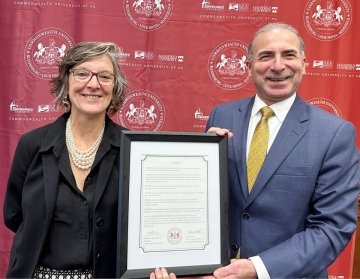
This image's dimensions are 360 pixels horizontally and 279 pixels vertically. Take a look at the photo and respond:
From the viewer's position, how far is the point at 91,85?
1430 mm

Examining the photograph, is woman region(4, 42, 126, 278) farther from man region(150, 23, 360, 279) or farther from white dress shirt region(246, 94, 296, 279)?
white dress shirt region(246, 94, 296, 279)

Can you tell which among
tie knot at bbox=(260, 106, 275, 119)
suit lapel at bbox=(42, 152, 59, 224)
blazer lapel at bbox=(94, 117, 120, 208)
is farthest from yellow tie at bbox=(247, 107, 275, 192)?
suit lapel at bbox=(42, 152, 59, 224)

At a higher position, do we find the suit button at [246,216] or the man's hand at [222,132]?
the man's hand at [222,132]

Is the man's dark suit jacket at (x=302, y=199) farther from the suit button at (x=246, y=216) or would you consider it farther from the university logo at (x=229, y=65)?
the university logo at (x=229, y=65)

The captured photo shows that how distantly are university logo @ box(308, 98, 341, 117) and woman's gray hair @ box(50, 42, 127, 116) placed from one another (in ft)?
4.74

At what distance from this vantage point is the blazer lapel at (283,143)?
1.30 metres

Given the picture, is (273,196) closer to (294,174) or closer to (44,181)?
(294,174)

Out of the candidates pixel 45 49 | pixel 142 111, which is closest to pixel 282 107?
pixel 142 111

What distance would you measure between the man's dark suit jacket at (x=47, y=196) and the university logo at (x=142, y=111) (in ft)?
3.29

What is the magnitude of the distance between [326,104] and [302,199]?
139 cm

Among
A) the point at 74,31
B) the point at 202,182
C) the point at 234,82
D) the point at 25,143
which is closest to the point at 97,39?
the point at 74,31

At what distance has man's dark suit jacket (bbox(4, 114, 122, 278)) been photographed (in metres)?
1.37

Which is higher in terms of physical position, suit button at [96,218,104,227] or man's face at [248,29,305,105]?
man's face at [248,29,305,105]

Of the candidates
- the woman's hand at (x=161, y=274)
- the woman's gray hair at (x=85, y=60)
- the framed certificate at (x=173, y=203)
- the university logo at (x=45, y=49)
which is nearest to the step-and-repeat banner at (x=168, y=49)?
the university logo at (x=45, y=49)
